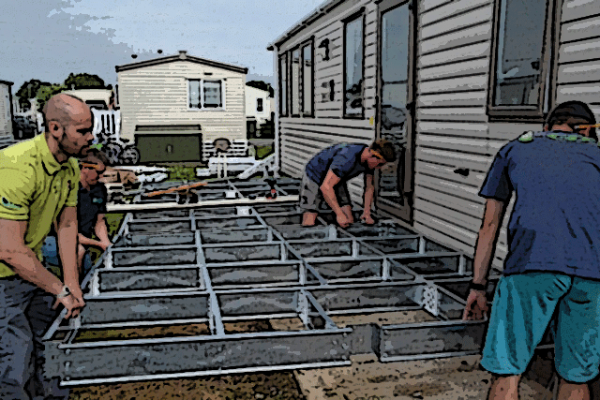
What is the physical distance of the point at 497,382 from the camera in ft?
8.93

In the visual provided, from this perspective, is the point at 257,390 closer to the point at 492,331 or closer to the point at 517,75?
the point at 492,331

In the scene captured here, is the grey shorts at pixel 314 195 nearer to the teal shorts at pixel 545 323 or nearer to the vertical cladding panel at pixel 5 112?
the teal shorts at pixel 545 323

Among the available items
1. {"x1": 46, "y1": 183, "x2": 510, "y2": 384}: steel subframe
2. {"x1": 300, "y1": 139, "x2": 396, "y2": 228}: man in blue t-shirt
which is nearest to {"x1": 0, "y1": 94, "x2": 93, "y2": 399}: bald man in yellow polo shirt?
{"x1": 46, "y1": 183, "x2": 510, "y2": 384}: steel subframe

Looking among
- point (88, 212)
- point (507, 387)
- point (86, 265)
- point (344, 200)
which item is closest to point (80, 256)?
point (86, 265)

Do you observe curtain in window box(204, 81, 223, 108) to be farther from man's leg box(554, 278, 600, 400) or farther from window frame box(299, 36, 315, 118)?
man's leg box(554, 278, 600, 400)

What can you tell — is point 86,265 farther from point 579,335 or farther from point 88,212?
point 579,335

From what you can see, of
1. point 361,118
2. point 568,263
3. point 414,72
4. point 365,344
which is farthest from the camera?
point 361,118

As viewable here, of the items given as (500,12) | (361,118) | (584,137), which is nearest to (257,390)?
(584,137)

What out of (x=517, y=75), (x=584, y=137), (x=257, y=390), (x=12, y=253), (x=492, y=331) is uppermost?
(x=517, y=75)

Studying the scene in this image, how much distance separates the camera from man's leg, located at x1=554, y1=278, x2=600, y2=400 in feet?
8.53

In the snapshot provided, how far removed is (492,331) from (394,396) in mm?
1427

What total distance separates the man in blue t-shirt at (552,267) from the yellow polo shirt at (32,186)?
2.52 meters

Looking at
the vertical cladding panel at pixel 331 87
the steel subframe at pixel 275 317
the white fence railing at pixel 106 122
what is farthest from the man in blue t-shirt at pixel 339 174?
the white fence railing at pixel 106 122

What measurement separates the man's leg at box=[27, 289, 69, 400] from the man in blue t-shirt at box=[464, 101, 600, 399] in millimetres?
2559
